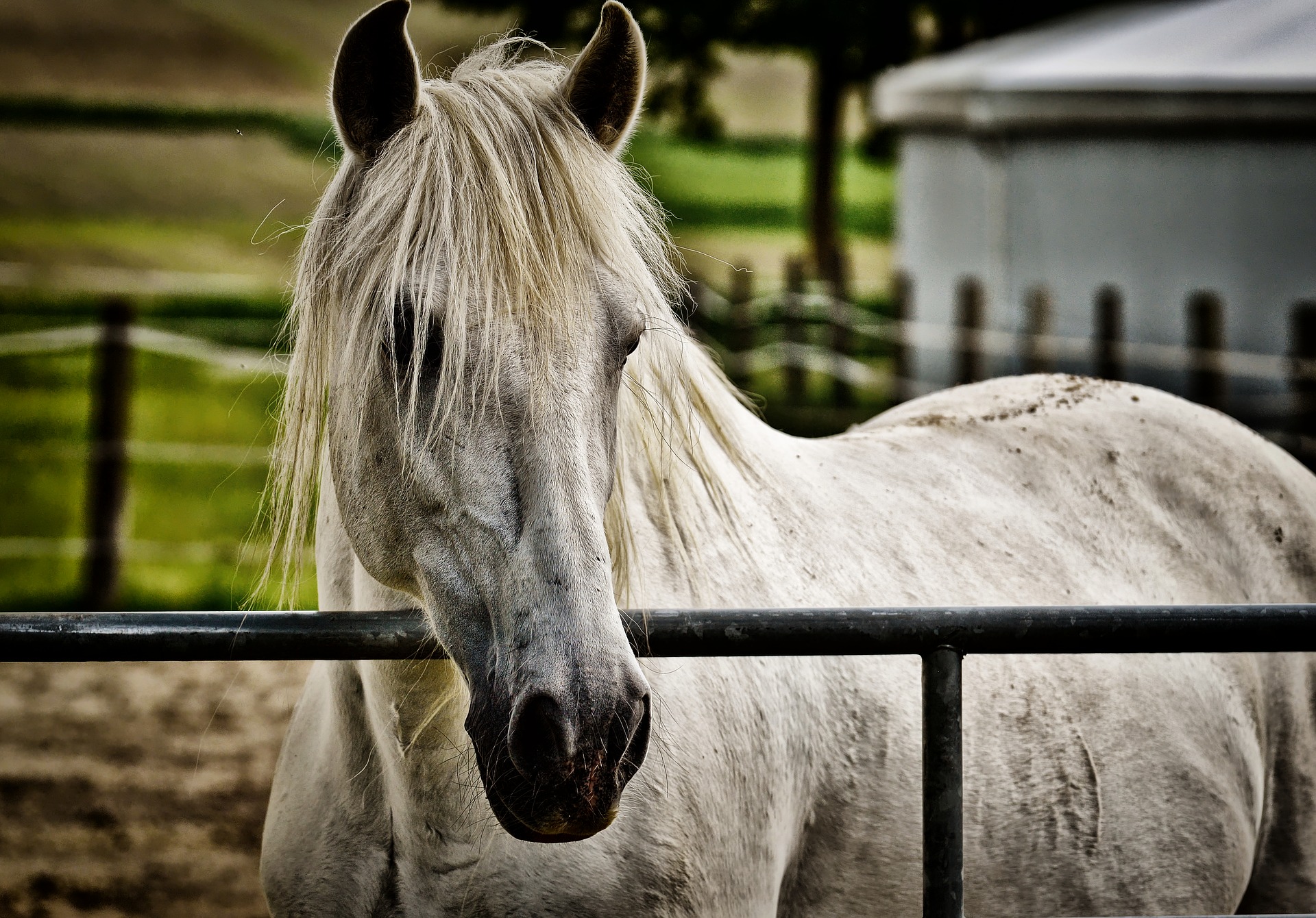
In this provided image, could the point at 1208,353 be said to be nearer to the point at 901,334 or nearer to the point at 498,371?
the point at 901,334

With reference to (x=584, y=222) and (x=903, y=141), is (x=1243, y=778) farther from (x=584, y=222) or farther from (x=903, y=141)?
(x=903, y=141)

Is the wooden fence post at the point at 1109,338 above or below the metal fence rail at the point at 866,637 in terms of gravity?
below

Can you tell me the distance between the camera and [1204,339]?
972cm

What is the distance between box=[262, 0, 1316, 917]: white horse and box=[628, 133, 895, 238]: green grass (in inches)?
1225

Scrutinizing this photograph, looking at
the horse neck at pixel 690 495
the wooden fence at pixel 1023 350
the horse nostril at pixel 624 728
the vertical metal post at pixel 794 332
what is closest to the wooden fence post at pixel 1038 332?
the wooden fence at pixel 1023 350

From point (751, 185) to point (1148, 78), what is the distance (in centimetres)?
3280

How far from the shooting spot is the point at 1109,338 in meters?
10.5

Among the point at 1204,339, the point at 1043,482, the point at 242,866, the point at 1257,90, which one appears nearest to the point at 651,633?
the point at 1043,482

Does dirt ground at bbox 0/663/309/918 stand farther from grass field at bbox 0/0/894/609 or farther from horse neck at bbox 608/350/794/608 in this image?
horse neck at bbox 608/350/794/608

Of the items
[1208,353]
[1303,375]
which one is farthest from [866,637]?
[1208,353]

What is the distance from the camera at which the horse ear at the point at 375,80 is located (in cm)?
166

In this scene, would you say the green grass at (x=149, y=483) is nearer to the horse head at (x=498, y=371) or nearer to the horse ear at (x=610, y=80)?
the horse head at (x=498, y=371)

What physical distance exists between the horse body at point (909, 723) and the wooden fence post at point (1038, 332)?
782 cm

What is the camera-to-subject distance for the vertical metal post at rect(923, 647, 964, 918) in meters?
1.59
